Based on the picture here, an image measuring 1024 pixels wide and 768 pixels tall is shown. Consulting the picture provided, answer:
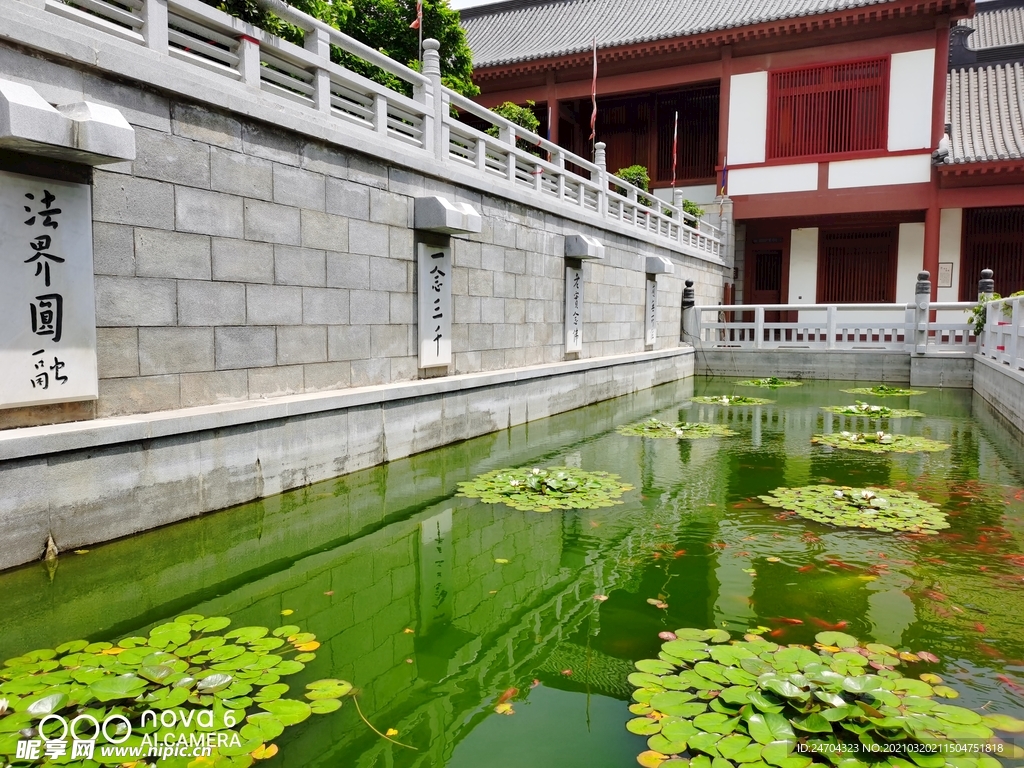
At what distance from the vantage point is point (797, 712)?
261 cm

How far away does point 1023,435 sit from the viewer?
8.41 meters

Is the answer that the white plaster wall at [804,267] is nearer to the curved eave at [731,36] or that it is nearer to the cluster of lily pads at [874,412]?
the curved eave at [731,36]

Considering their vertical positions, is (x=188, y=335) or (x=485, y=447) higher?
(x=188, y=335)

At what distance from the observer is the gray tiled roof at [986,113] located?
640 inches

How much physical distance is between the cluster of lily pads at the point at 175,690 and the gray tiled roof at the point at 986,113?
18.3 metres

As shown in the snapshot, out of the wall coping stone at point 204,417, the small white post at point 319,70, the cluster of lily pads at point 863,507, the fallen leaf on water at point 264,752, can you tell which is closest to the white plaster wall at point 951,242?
the cluster of lily pads at point 863,507

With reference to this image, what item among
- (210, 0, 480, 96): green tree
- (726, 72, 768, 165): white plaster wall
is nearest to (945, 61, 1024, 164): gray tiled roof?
(726, 72, 768, 165): white plaster wall

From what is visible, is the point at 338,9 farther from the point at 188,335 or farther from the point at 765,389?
the point at 765,389

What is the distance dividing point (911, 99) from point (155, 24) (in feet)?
57.1

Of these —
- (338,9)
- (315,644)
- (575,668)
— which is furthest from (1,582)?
(338,9)

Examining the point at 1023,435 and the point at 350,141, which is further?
the point at 1023,435

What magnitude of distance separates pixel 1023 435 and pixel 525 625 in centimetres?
775

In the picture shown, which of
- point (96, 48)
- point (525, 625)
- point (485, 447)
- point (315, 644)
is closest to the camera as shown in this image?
point (315, 644)

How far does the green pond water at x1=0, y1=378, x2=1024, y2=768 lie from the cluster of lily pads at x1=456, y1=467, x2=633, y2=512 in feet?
0.58
